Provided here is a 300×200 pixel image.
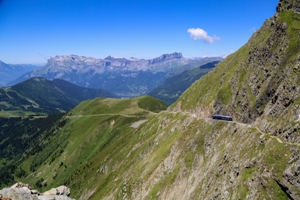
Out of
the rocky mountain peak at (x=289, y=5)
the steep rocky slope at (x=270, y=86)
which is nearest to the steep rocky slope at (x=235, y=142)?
the rocky mountain peak at (x=289, y=5)

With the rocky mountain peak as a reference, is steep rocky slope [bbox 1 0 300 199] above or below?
below

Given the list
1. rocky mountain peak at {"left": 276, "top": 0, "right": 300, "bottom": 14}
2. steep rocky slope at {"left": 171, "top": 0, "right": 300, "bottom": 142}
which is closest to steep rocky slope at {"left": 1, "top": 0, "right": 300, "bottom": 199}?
rocky mountain peak at {"left": 276, "top": 0, "right": 300, "bottom": 14}

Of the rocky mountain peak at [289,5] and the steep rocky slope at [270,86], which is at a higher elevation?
the rocky mountain peak at [289,5]

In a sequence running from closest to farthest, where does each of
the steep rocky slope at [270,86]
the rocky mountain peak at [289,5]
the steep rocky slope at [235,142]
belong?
the steep rocky slope at [235,142]
the steep rocky slope at [270,86]
the rocky mountain peak at [289,5]

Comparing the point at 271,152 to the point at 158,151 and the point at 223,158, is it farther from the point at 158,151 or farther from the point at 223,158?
the point at 158,151

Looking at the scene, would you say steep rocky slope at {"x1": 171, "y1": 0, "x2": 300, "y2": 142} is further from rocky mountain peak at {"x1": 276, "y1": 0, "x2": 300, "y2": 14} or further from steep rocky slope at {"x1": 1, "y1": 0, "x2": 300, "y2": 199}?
steep rocky slope at {"x1": 1, "y1": 0, "x2": 300, "y2": 199}

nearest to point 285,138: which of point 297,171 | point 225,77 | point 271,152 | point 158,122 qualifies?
point 271,152

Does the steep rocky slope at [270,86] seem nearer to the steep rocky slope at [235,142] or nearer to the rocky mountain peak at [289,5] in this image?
the rocky mountain peak at [289,5]

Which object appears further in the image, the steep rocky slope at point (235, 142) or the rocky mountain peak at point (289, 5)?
the rocky mountain peak at point (289, 5)

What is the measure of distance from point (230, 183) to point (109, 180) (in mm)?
112121

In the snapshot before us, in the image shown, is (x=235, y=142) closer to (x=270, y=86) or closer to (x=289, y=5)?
(x=270, y=86)

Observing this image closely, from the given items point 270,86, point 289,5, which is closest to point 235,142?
point 270,86

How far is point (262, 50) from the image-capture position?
401 feet

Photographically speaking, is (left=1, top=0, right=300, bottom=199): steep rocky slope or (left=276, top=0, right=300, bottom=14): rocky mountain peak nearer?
(left=1, top=0, right=300, bottom=199): steep rocky slope
